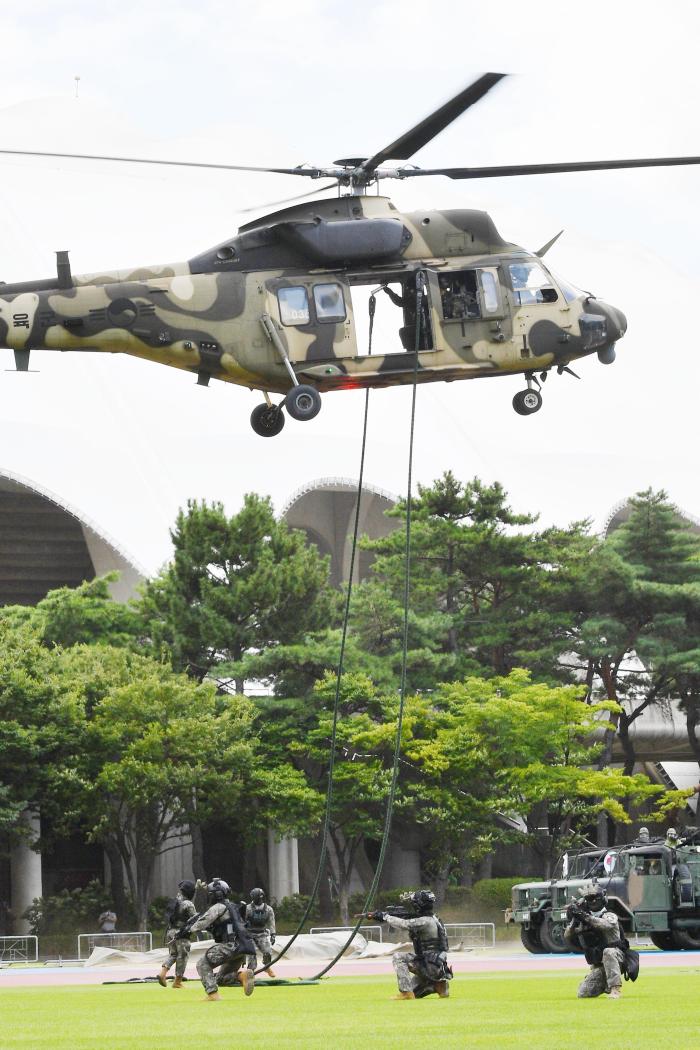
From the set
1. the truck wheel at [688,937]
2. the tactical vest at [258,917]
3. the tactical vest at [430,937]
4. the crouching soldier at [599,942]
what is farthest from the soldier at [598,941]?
the truck wheel at [688,937]

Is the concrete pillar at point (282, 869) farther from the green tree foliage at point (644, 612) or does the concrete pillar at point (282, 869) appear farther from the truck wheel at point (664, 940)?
the truck wheel at point (664, 940)

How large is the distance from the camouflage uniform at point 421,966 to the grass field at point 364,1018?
0.28 metres

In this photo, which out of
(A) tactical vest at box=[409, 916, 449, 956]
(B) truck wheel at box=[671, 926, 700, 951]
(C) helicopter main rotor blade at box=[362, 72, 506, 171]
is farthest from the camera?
(B) truck wheel at box=[671, 926, 700, 951]

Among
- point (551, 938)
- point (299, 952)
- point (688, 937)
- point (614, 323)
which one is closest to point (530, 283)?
point (614, 323)

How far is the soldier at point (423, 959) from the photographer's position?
18219 millimetres

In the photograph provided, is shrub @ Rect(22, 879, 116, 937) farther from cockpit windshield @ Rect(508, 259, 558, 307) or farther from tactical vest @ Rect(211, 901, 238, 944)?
cockpit windshield @ Rect(508, 259, 558, 307)

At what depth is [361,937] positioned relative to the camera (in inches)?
1378

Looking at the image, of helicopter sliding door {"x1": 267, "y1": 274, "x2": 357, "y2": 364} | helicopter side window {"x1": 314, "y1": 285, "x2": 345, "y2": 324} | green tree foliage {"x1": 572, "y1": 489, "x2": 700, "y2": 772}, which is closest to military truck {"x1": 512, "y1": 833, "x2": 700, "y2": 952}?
helicopter sliding door {"x1": 267, "y1": 274, "x2": 357, "y2": 364}

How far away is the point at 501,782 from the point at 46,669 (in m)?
10.7

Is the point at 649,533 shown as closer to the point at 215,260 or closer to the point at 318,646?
the point at 318,646

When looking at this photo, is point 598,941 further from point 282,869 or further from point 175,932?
point 282,869

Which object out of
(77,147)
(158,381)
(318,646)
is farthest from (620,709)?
(77,147)

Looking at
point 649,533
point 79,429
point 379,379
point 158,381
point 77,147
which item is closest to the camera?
point 379,379

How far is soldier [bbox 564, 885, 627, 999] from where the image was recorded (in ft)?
58.1
